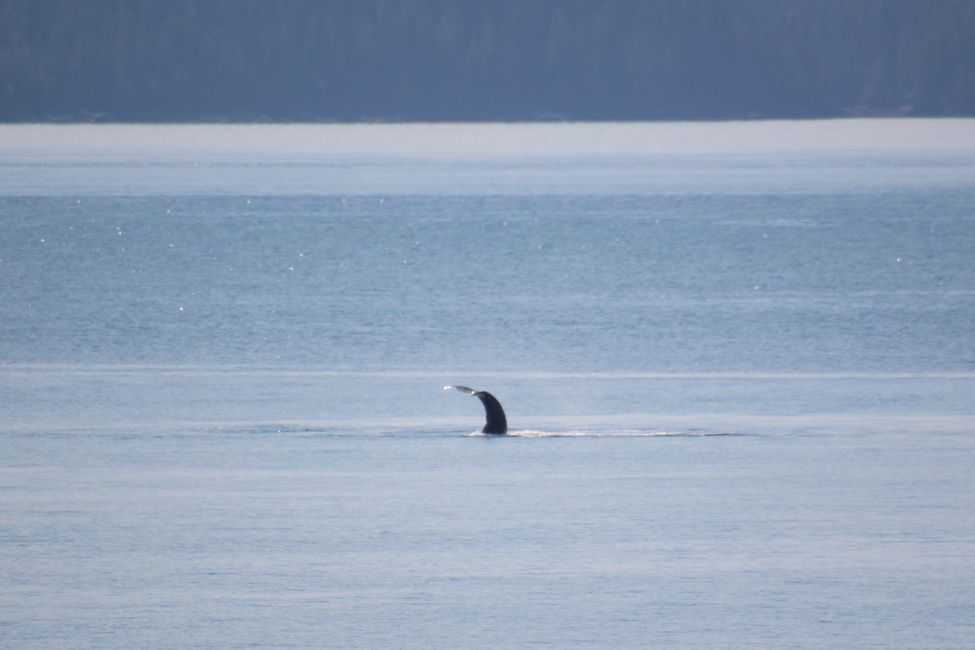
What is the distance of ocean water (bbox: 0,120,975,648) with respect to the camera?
16641 mm

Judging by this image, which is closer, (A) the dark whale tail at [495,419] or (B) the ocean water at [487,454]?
(B) the ocean water at [487,454]

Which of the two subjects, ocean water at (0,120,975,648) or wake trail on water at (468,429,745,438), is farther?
wake trail on water at (468,429,745,438)

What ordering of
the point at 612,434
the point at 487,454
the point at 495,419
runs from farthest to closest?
the point at 612,434 → the point at 495,419 → the point at 487,454

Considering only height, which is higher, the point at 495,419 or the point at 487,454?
the point at 495,419

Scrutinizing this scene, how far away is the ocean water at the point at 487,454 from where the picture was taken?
16641mm

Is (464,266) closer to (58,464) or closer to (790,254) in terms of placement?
(790,254)

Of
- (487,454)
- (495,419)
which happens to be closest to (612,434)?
(495,419)

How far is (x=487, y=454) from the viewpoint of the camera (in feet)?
77.8

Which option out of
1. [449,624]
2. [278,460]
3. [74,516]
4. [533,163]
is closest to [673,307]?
[278,460]

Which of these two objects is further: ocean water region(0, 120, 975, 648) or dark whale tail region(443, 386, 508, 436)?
dark whale tail region(443, 386, 508, 436)

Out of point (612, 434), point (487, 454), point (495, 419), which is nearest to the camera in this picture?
point (487, 454)

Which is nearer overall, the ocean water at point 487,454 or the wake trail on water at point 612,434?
the ocean water at point 487,454

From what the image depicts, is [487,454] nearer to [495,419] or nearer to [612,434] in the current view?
[495,419]

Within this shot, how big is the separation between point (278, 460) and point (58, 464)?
2.36 metres
